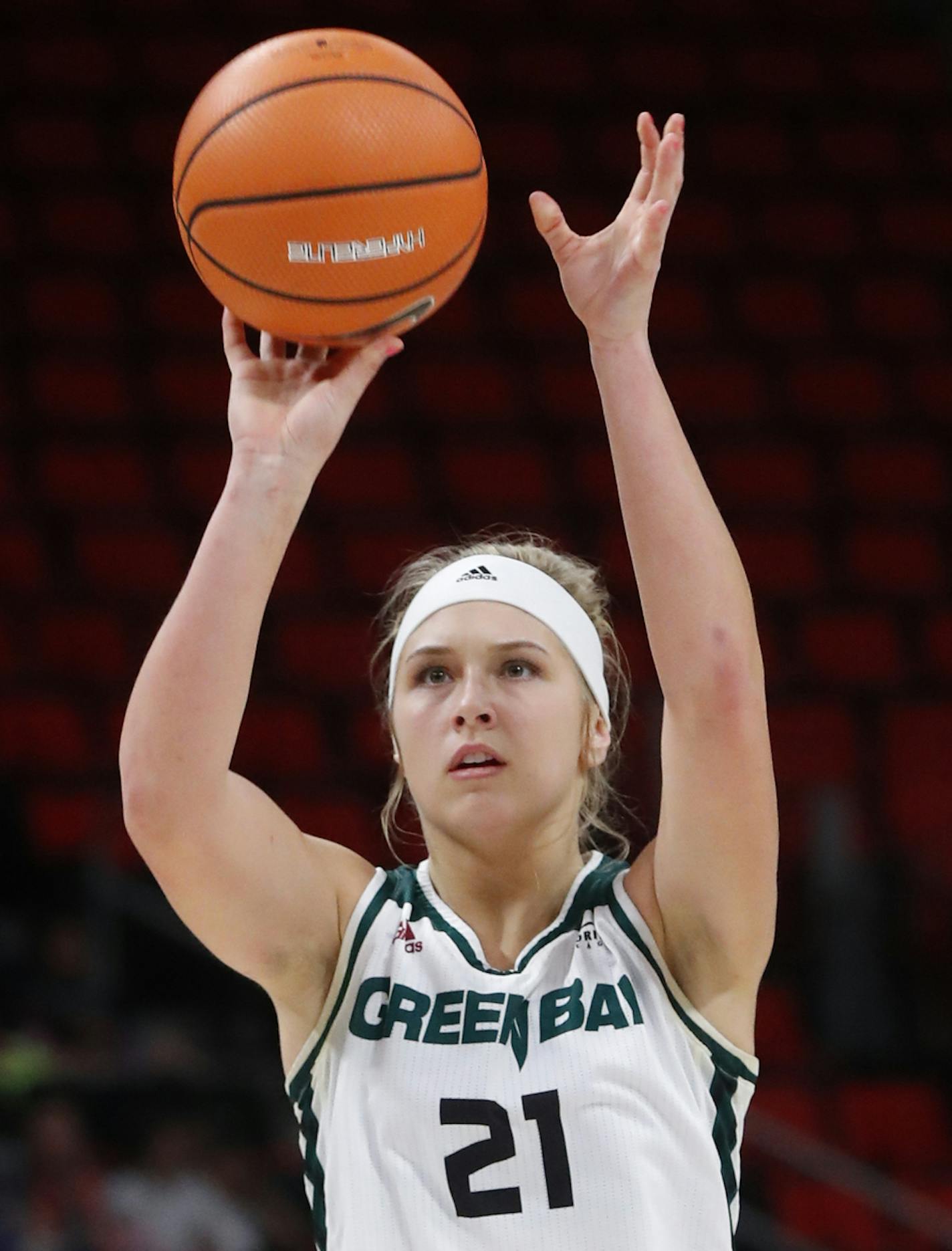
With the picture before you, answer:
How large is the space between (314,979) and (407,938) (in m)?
0.17

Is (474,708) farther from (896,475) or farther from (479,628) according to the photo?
(896,475)

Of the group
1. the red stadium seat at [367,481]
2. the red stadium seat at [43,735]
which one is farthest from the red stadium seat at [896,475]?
the red stadium seat at [43,735]

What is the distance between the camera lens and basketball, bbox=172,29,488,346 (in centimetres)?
268

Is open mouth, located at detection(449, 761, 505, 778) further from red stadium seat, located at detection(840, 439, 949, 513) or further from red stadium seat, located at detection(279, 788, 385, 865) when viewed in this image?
red stadium seat, located at detection(840, 439, 949, 513)

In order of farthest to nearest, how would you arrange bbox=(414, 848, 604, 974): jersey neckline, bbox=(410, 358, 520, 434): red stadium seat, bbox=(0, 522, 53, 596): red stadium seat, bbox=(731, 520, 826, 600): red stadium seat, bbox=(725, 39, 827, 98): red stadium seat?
bbox=(725, 39, 827, 98): red stadium seat < bbox=(410, 358, 520, 434): red stadium seat < bbox=(731, 520, 826, 600): red stadium seat < bbox=(0, 522, 53, 596): red stadium seat < bbox=(414, 848, 604, 974): jersey neckline

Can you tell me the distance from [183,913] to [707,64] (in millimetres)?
11632

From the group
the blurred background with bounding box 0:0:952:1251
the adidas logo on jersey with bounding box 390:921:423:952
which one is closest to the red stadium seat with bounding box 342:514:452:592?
the blurred background with bounding box 0:0:952:1251

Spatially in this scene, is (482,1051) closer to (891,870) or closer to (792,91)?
(891,870)

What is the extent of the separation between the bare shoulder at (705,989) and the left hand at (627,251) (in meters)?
0.93

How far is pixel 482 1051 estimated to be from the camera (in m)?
2.72

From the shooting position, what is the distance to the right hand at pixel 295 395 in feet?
8.65

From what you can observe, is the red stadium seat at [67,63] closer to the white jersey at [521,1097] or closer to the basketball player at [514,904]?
the basketball player at [514,904]

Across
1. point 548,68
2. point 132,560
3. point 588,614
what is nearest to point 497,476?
point 132,560

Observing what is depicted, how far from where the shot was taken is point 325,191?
8.76 feet
